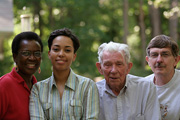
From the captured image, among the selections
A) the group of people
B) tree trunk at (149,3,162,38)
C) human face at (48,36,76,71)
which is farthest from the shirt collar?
tree trunk at (149,3,162,38)

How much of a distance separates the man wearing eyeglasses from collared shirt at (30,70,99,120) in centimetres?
101

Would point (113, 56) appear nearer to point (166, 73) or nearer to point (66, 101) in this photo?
point (66, 101)

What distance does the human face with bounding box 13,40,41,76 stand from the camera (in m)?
3.20

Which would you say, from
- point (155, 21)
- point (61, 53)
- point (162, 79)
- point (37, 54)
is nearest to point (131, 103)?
point (162, 79)

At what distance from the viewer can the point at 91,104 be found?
10.1 feet

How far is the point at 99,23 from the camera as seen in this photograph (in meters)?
17.8

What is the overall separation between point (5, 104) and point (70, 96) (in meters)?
0.70

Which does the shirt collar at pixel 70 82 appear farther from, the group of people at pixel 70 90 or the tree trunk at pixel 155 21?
the tree trunk at pixel 155 21

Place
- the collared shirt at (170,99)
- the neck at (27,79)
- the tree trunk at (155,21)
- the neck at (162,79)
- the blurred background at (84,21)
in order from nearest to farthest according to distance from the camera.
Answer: the neck at (27,79)
the collared shirt at (170,99)
the neck at (162,79)
the blurred background at (84,21)
the tree trunk at (155,21)

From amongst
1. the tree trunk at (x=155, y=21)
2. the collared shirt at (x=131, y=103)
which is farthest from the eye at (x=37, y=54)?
the tree trunk at (x=155, y=21)

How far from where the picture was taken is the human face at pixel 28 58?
3199mm

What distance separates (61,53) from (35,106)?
25.8 inches

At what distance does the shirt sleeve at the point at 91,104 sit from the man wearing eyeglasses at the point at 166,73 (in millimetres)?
998

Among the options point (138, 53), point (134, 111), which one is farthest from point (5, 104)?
point (138, 53)
